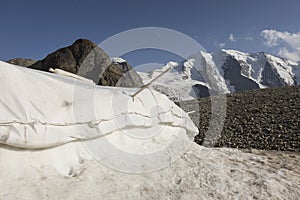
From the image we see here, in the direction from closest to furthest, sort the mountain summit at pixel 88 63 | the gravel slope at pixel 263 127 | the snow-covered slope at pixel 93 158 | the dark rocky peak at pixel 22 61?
the snow-covered slope at pixel 93 158, the gravel slope at pixel 263 127, the mountain summit at pixel 88 63, the dark rocky peak at pixel 22 61

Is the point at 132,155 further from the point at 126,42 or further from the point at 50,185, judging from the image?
the point at 126,42

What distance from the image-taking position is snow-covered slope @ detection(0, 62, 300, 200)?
3.85 meters

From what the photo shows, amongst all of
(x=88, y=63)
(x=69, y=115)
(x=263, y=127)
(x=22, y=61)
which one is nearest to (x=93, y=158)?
(x=69, y=115)

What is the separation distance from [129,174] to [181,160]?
1357mm

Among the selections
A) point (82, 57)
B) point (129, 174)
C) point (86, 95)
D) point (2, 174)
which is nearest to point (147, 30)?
point (86, 95)

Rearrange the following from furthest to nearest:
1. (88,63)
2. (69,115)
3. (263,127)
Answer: (88,63)
(263,127)
(69,115)

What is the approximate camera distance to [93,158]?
496 cm

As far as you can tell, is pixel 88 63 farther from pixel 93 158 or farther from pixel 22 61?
pixel 93 158

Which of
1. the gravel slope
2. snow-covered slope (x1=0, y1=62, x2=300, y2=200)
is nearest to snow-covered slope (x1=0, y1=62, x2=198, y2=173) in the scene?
snow-covered slope (x1=0, y1=62, x2=300, y2=200)

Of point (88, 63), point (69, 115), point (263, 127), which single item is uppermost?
point (69, 115)

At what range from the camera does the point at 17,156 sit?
393cm

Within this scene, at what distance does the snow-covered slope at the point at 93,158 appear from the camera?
12.6ft

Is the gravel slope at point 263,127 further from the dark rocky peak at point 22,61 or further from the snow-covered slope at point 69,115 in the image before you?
the dark rocky peak at point 22,61

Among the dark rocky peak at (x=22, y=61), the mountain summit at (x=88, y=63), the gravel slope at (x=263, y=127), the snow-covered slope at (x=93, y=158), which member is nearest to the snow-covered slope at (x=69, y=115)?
the snow-covered slope at (x=93, y=158)
